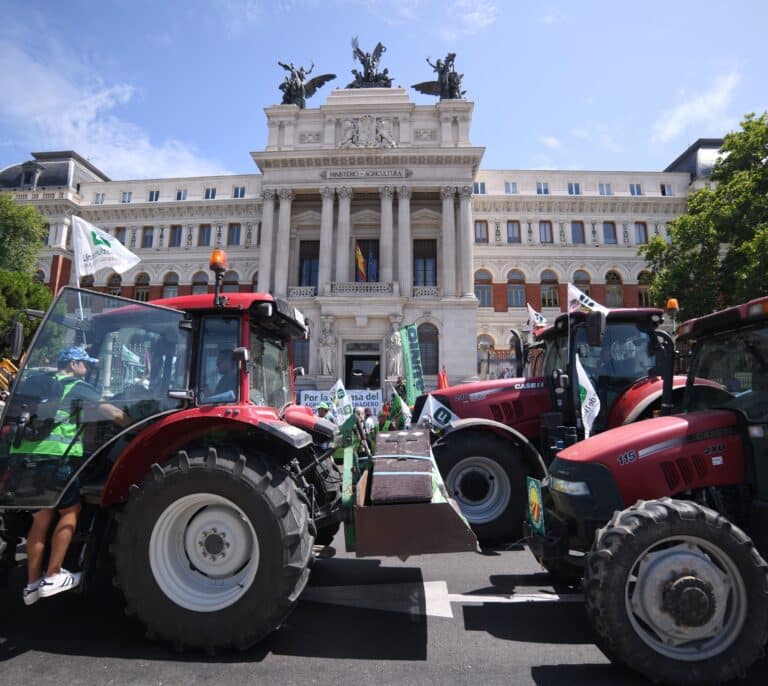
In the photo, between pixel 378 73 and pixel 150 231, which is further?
pixel 150 231

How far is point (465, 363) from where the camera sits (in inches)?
1097

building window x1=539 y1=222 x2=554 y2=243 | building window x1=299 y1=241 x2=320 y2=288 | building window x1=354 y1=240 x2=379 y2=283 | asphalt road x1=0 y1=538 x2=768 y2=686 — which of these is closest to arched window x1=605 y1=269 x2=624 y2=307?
building window x1=539 y1=222 x2=554 y2=243

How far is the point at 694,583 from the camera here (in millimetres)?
2754

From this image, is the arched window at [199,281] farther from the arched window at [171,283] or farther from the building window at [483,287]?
the building window at [483,287]

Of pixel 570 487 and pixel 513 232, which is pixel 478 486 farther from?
pixel 513 232

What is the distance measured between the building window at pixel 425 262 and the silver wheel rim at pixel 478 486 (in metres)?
26.3

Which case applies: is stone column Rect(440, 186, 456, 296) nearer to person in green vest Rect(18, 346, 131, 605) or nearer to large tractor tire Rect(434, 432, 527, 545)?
large tractor tire Rect(434, 432, 527, 545)

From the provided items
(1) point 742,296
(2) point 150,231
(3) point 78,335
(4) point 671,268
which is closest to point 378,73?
(2) point 150,231

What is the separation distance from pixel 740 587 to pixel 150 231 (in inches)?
1602

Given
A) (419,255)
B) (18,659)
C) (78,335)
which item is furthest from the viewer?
(419,255)

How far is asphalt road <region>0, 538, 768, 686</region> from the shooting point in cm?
288

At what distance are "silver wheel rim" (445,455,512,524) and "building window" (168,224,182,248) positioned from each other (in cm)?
3578

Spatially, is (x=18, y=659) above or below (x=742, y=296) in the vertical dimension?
below

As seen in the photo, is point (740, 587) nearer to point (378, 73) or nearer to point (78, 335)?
point (78, 335)
